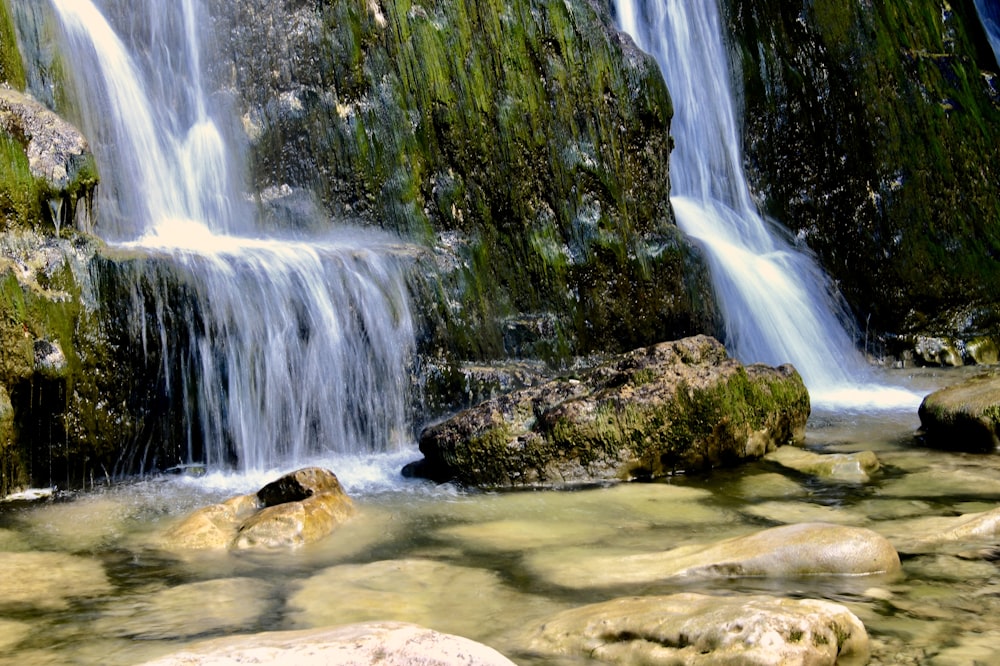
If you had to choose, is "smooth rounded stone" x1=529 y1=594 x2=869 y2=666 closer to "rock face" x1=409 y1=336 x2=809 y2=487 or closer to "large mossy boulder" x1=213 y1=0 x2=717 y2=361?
"rock face" x1=409 y1=336 x2=809 y2=487

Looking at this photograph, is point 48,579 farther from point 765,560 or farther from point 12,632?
point 765,560

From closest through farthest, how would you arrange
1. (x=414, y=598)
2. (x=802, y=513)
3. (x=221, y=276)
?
1. (x=414, y=598)
2. (x=802, y=513)
3. (x=221, y=276)

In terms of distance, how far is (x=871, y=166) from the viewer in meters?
12.2

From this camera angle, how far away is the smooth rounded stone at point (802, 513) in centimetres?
536

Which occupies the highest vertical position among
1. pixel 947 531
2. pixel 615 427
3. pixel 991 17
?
pixel 991 17

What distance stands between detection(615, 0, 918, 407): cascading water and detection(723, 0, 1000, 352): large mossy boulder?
29 centimetres

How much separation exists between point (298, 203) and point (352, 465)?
2.62 metres

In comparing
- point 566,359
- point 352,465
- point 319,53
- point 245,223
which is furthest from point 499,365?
point 319,53

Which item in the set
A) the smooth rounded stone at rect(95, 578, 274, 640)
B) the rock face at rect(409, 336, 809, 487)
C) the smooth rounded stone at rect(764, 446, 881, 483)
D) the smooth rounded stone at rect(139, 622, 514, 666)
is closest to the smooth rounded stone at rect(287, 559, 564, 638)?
the smooth rounded stone at rect(95, 578, 274, 640)

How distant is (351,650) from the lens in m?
2.89

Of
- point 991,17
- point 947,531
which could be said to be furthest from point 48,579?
point 991,17

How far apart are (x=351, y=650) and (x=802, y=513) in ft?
10.9

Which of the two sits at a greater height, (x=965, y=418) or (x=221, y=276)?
(x=221, y=276)

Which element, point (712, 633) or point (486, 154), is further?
point (486, 154)
